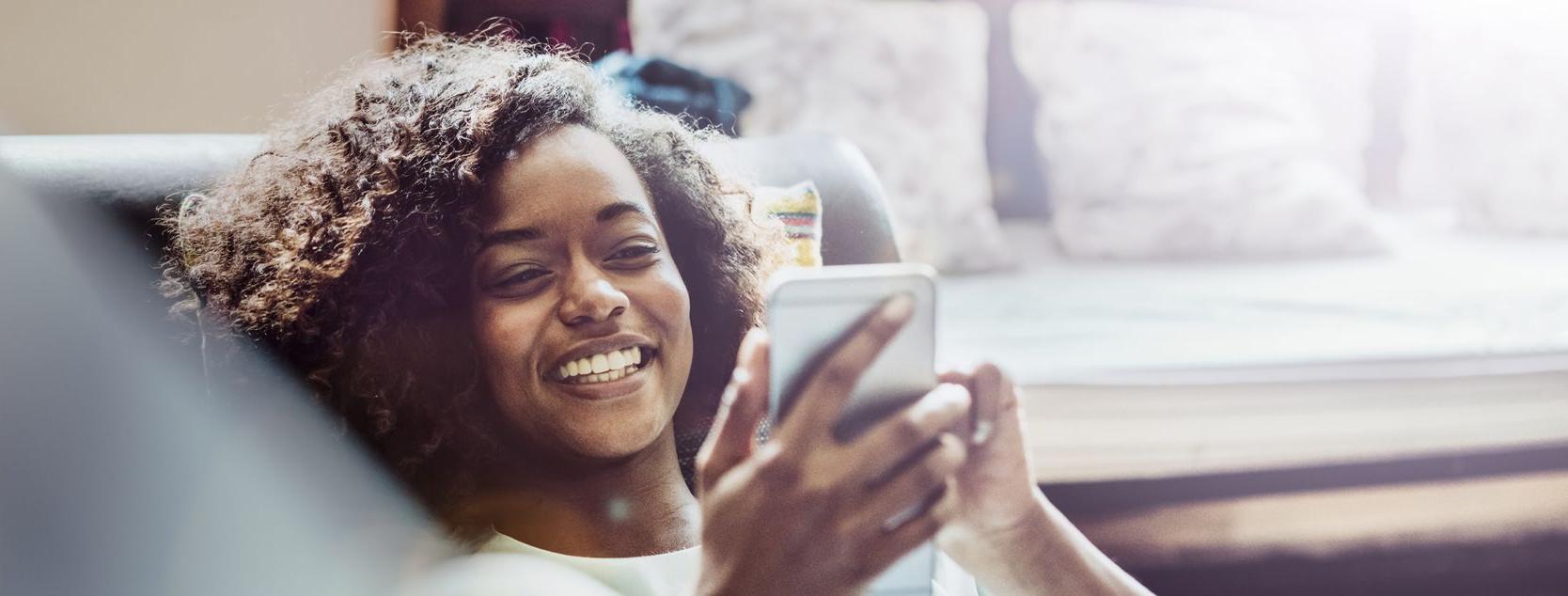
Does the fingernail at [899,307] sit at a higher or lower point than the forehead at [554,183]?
lower

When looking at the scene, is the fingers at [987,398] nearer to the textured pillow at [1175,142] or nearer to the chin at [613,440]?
the chin at [613,440]

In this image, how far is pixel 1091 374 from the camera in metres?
0.94

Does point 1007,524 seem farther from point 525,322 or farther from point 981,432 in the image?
point 525,322

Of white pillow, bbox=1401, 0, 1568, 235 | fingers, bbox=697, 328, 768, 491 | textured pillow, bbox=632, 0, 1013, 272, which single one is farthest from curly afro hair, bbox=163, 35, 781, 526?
white pillow, bbox=1401, 0, 1568, 235

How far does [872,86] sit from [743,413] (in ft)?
3.46

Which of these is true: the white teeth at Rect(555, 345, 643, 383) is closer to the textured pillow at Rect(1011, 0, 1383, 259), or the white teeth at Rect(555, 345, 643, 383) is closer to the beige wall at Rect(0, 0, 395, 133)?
the beige wall at Rect(0, 0, 395, 133)

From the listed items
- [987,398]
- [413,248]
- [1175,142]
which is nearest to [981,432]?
[987,398]

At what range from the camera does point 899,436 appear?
0.40 m

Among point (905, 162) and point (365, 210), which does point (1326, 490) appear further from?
point (365, 210)

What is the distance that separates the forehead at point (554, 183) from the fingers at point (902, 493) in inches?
6.7

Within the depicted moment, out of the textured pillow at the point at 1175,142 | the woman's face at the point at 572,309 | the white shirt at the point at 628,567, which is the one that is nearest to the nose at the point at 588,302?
the woman's face at the point at 572,309

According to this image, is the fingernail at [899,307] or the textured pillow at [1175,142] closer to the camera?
the fingernail at [899,307]

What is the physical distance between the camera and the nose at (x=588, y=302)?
1.47ft

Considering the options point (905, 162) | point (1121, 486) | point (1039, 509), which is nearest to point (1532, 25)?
point (905, 162)
